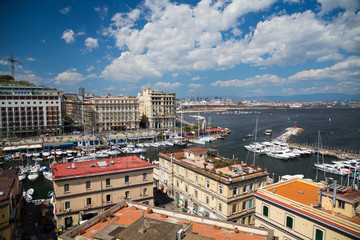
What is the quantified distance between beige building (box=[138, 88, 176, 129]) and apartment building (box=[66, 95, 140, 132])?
673 cm

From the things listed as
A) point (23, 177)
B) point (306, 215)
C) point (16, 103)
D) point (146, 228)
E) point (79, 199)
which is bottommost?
point (23, 177)

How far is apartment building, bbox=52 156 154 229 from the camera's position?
22000 millimetres

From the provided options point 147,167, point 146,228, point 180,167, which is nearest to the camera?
point 146,228

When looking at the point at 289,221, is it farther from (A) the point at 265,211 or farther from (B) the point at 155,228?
(B) the point at 155,228

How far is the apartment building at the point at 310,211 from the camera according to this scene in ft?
46.8

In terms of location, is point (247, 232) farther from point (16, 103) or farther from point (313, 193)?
point (16, 103)

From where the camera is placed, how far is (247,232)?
13.5 m

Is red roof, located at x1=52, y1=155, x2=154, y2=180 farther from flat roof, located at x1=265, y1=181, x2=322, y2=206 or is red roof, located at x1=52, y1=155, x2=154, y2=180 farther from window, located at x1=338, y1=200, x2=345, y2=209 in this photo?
window, located at x1=338, y1=200, x2=345, y2=209

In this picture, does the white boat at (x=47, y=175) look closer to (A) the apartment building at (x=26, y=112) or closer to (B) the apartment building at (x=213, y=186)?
(B) the apartment building at (x=213, y=186)

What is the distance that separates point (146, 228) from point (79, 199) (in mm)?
14030

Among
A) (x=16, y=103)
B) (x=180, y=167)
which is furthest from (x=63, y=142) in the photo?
(x=180, y=167)

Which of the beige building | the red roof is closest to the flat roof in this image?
the red roof

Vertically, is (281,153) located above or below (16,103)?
below

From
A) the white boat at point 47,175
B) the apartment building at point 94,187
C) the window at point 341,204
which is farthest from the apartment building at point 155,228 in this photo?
the white boat at point 47,175
